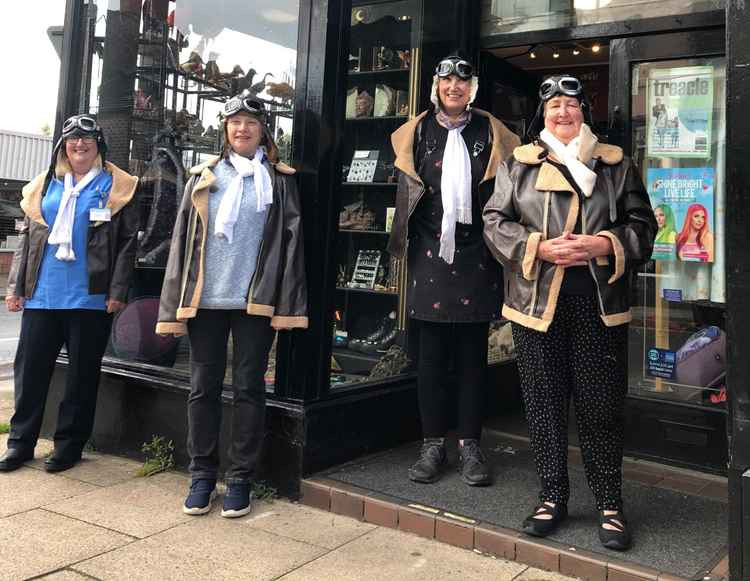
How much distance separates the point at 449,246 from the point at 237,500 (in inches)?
62.4

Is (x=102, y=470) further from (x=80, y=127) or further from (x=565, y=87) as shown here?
(x=565, y=87)

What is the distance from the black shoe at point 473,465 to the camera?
356cm

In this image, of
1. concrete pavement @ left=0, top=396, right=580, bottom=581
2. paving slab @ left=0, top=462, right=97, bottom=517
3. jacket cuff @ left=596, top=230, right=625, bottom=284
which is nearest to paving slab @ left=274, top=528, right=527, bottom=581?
concrete pavement @ left=0, top=396, right=580, bottom=581

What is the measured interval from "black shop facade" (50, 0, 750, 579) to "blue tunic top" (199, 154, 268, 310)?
355mm

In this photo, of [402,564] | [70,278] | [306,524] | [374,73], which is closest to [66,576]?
[306,524]

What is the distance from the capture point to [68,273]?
3.94m

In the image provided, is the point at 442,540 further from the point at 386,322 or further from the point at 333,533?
A: the point at 386,322

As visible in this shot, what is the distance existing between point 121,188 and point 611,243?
270cm

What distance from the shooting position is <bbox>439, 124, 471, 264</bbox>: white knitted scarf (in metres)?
3.50

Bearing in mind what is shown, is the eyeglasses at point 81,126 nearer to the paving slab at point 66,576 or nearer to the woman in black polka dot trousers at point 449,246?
the woman in black polka dot trousers at point 449,246

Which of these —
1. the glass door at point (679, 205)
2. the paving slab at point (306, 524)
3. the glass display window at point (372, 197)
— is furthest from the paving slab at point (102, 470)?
the glass door at point (679, 205)

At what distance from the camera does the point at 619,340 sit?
9.59ft

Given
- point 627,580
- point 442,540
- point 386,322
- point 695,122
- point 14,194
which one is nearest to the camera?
Answer: point 627,580

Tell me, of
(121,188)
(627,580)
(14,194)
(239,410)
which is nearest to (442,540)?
(627,580)
